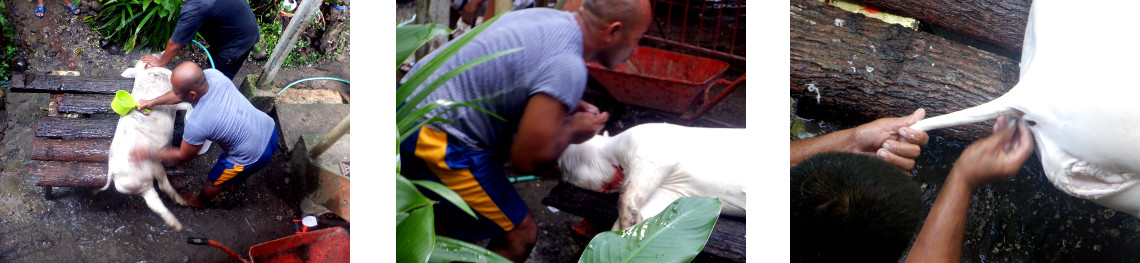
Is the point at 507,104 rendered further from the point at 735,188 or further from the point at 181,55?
the point at 181,55

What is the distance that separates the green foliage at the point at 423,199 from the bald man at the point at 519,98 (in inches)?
0.6

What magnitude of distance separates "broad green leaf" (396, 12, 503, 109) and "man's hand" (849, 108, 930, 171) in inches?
32.5

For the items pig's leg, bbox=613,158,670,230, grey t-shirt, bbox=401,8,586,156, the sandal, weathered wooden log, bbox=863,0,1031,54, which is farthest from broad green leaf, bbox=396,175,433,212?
weathered wooden log, bbox=863,0,1031,54

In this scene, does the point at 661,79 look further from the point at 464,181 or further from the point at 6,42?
the point at 6,42

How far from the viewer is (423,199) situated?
143cm

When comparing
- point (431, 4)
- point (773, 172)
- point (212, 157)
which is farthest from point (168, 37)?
point (773, 172)

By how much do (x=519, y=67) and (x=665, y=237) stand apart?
46 centimetres

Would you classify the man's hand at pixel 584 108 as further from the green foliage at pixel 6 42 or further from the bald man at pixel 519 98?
the green foliage at pixel 6 42

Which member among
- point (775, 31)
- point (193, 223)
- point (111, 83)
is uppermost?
point (775, 31)

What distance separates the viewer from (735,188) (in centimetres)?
151

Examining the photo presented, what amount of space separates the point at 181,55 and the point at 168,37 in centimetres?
4

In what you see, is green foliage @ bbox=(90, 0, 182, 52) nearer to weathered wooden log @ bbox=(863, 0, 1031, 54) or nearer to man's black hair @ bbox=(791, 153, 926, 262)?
man's black hair @ bbox=(791, 153, 926, 262)

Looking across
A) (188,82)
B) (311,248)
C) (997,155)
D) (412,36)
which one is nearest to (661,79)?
(412,36)

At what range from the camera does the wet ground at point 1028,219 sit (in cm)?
148
